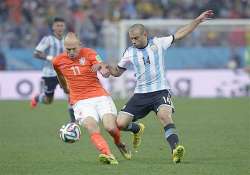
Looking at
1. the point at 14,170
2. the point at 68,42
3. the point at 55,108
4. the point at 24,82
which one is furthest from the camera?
the point at 24,82

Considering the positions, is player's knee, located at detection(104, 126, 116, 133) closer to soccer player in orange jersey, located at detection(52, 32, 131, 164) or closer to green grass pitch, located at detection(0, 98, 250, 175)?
soccer player in orange jersey, located at detection(52, 32, 131, 164)

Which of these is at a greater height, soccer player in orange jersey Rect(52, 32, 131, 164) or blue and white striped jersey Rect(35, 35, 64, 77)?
soccer player in orange jersey Rect(52, 32, 131, 164)

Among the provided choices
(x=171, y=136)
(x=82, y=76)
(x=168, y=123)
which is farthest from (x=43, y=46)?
(x=171, y=136)

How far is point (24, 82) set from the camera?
27.6 meters

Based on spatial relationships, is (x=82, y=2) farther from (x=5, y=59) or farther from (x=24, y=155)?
(x=24, y=155)

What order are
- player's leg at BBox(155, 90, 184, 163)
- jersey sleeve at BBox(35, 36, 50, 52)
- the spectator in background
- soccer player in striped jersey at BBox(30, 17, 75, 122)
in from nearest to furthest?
player's leg at BBox(155, 90, 184, 163)
soccer player in striped jersey at BBox(30, 17, 75, 122)
jersey sleeve at BBox(35, 36, 50, 52)
the spectator in background

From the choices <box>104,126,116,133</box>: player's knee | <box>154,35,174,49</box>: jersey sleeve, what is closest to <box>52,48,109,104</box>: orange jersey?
<box>104,126,116,133</box>: player's knee

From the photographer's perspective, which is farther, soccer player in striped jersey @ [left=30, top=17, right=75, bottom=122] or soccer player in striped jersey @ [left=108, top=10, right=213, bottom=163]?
soccer player in striped jersey @ [left=30, top=17, right=75, bottom=122]

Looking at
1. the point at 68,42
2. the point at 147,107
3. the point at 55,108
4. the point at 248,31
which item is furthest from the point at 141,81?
the point at 248,31

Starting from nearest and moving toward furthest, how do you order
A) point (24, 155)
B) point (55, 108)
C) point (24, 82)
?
point (24, 155) < point (55, 108) < point (24, 82)

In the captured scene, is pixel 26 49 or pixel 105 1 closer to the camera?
pixel 26 49

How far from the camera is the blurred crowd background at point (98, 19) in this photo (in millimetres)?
28984

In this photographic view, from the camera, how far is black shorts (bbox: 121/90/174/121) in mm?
11805

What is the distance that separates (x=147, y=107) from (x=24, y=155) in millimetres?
2063
